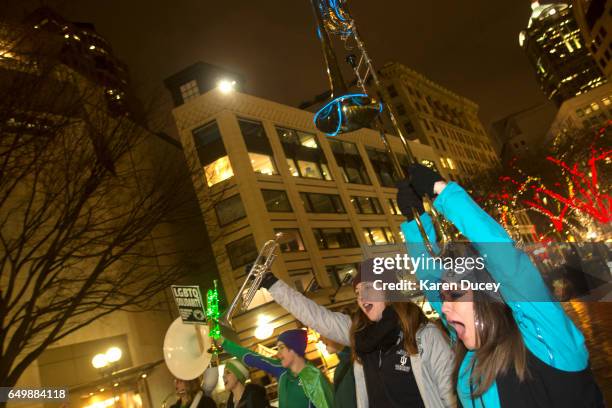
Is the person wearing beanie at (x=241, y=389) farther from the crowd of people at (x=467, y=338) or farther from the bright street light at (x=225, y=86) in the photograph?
the bright street light at (x=225, y=86)

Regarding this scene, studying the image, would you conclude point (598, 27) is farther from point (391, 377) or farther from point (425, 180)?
point (425, 180)

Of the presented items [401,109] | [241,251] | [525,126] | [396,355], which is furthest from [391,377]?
[525,126]

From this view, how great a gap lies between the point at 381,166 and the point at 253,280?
36.6 m

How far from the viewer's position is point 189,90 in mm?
30188

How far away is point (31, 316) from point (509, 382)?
9022mm

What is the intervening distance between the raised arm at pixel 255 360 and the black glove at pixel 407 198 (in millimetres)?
2914

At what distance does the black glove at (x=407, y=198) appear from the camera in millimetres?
2335

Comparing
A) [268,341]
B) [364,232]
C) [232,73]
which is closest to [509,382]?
[268,341]

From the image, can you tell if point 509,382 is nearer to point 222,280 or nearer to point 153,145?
point 222,280

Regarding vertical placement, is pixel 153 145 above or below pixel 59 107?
above

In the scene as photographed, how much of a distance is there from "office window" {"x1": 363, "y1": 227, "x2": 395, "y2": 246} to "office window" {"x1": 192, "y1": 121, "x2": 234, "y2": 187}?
12707mm

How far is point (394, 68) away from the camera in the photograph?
65062 mm

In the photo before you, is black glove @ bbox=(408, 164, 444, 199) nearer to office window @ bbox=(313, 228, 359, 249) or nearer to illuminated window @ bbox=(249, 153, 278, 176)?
office window @ bbox=(313, 228, 359, 249)

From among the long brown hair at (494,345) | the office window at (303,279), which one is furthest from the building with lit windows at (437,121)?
the long brown hair at (494,345)
